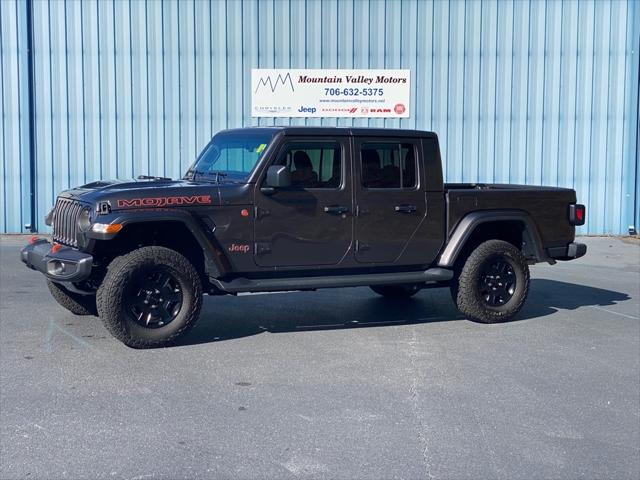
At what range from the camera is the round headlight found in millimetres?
7634

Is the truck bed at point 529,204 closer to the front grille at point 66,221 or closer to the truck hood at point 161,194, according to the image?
the truck hood at point 161,194

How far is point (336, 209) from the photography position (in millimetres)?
8375

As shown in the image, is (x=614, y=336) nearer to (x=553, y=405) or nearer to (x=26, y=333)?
(x=553, y=405)

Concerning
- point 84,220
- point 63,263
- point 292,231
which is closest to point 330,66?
point 292,231

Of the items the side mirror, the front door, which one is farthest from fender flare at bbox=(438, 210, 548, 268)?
the side mirror

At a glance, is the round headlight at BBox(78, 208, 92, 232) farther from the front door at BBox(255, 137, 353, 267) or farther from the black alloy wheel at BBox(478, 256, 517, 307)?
the black alloy wheel at BBox(478, 256, 517, 307)

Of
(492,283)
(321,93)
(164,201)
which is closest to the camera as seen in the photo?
(164,201)

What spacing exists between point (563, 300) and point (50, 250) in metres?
5.90

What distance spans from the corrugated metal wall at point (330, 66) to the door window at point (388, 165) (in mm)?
8835

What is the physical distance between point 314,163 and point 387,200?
786 millimetres

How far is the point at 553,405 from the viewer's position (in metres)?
6.31

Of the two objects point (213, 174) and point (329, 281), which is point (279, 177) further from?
point (329, 281)

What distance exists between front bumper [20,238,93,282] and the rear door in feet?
8.15

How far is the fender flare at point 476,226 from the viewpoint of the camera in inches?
349
